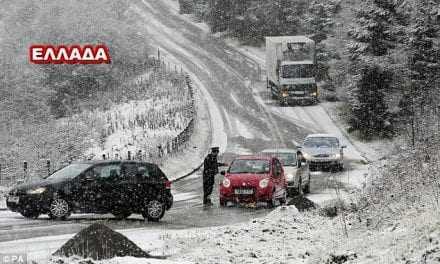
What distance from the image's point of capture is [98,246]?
42.0 ft

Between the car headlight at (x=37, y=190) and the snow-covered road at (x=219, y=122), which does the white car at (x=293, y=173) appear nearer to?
the snow-covered road at (x=219, y=122)

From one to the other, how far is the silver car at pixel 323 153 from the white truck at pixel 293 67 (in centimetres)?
1506

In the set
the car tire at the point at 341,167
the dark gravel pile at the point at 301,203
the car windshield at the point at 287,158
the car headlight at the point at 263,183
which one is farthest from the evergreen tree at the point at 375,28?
the dark gravel pile at the point at 301,203

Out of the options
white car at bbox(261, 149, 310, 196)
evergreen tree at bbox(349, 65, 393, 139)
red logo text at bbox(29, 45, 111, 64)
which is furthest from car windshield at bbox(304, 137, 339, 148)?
red logo text at bbox(29, 45, 111, 64)

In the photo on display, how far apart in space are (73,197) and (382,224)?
8382mm

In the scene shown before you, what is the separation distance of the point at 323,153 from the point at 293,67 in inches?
652

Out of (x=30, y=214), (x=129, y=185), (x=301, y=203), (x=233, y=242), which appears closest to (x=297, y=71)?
(x=301, y=203)

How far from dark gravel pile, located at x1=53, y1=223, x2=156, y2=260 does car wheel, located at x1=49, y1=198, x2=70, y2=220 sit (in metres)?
6.20

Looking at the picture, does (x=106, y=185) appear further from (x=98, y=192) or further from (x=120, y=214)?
(x=120, y=214)

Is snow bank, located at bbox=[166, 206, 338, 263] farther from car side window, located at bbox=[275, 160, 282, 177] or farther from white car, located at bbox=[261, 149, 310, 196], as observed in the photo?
white car, located at bbox=[261, 149, 310, 196]

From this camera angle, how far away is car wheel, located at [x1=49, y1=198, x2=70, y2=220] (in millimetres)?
19031

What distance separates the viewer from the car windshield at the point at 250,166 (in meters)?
24.3

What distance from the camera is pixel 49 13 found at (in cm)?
6212

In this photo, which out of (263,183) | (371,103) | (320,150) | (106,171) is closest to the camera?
(106,171)
